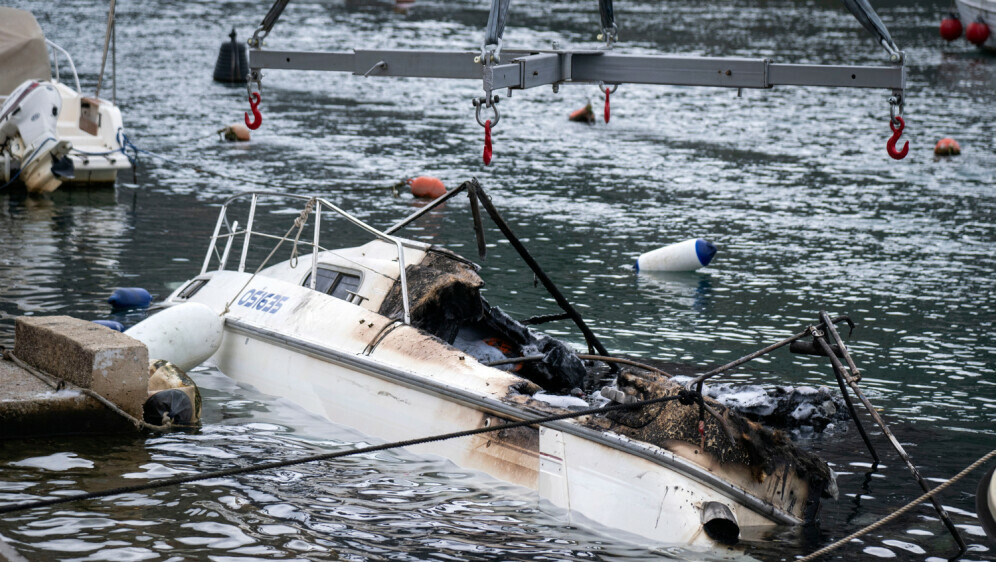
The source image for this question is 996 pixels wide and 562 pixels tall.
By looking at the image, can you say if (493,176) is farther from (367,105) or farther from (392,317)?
(392,317)

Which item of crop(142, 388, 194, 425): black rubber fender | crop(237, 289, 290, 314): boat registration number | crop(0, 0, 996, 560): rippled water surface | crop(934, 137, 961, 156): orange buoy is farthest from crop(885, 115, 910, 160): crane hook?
crop(934, 137, 961, 156): orange buoy

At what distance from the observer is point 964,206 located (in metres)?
19.4

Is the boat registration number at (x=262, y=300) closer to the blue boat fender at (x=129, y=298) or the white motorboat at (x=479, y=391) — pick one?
the white motorboat at (x=479, y=391)

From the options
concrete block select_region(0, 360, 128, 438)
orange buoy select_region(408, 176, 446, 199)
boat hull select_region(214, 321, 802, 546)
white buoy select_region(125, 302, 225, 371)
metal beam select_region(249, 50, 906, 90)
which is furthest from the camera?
orange buoy select_region(408, 176, 446, 199)

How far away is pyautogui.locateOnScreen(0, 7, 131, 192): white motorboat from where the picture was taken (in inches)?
734

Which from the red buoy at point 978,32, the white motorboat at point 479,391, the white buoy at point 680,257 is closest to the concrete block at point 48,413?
the white motorboat at point 479,391

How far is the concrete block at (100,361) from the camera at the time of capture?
9.44 meters

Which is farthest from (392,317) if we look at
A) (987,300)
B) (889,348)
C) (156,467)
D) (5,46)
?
(5,46)

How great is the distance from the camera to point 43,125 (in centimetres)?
1875

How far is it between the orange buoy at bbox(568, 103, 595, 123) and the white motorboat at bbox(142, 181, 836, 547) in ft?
51.4

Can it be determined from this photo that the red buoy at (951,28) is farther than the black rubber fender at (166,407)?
Yes

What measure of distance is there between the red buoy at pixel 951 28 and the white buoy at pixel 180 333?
36.0 meters

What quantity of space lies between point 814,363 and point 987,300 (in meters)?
3.45

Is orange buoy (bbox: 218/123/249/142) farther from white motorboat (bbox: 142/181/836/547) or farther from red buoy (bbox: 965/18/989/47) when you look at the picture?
red buoy (bbox: 965/18/989/47)
